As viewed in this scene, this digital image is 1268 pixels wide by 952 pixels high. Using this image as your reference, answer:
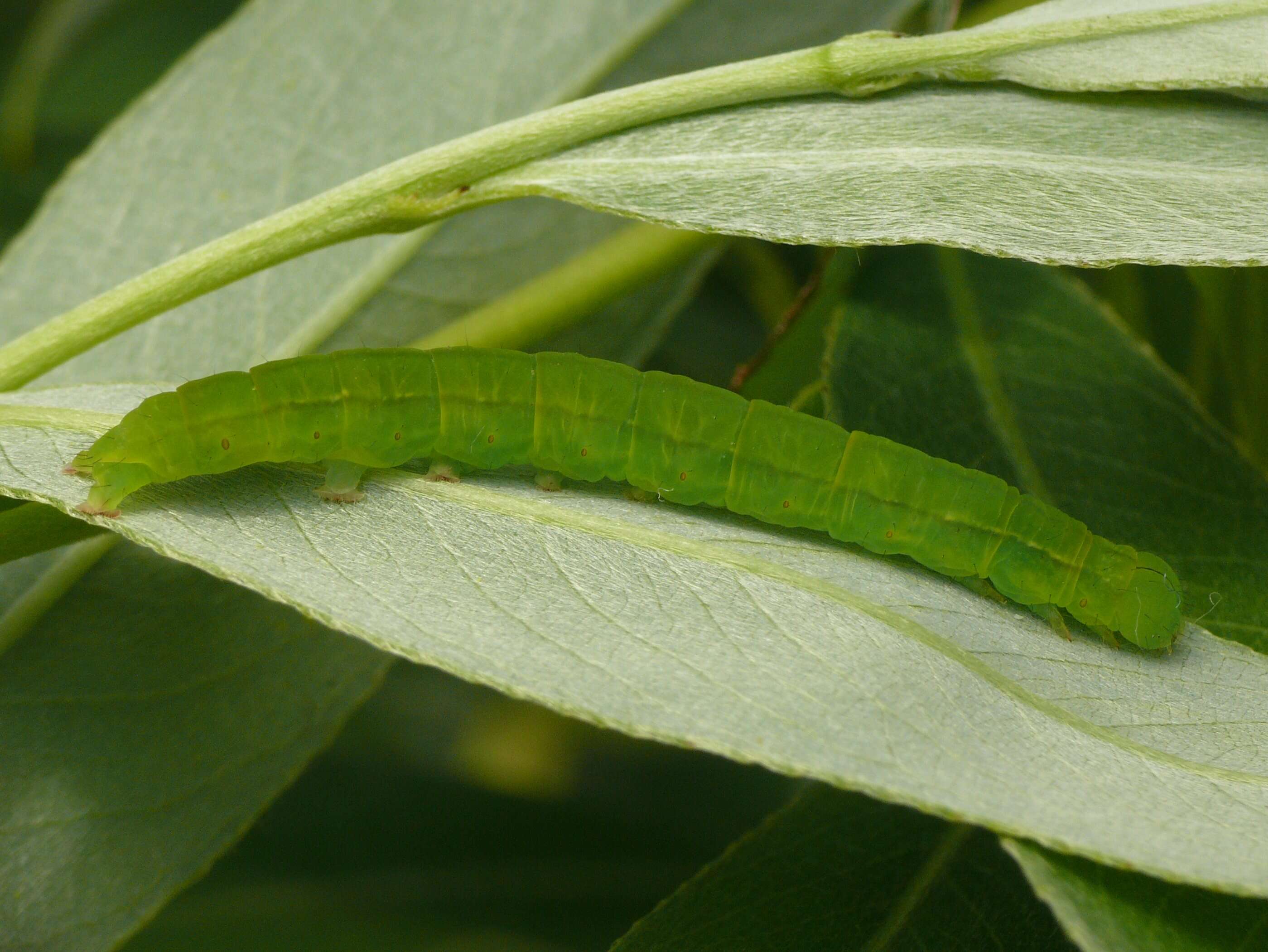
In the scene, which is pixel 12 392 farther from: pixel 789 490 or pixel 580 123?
pixel 789 490

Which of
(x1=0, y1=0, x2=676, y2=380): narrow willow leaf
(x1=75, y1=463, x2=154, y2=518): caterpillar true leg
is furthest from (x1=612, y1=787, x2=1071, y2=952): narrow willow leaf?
(x1=0, y1=0, x2=676, y2=380): narrow willow leaf

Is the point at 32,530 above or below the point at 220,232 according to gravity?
below

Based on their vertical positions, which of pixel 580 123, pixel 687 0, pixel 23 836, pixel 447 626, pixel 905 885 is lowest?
pixel 23 836

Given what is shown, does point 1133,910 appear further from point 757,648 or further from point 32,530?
point 32,530

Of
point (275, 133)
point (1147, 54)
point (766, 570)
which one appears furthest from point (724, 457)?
point (275, 133)

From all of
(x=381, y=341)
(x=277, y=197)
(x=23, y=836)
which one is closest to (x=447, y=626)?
(x=23, y=836)

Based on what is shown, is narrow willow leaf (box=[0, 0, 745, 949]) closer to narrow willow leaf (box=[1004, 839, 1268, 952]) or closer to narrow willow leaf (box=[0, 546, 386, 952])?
narrow willow leaf (box=[0, 546, 386, 952])
